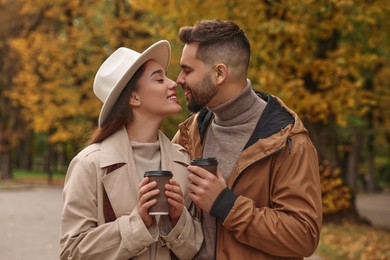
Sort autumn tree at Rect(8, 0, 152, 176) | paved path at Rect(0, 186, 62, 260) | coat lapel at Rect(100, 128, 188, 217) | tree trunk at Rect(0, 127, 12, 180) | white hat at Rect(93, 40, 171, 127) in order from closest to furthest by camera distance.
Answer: coat lapel at Rect(100, 128, 188, 217) < white hat at Rect(93, 40, 171, 127) < paved path at Rect(0, 186, 62, 260) < autumn tree at Rect(8, 0, 152, 176) < tree trunk at Rect(0, 127, 12, 180)

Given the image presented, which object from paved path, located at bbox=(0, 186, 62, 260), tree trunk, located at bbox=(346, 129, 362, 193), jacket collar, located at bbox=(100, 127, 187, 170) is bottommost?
tree trunk, located at bbox=(346, 129, 362, 193)

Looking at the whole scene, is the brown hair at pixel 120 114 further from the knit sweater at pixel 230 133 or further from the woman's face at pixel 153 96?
the knit sweater at pixel 230 133

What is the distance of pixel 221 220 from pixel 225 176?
27 centimetres

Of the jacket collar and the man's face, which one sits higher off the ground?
the man's face

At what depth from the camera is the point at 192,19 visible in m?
13.6

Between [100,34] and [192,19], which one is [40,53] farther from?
[192,19]

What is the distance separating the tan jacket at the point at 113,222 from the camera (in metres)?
3.15

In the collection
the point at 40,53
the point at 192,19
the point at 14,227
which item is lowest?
the point at 14,227

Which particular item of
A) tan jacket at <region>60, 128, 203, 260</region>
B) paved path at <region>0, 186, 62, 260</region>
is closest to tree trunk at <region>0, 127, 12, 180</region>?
paved path at <region>0, 186, 62, 260</region>

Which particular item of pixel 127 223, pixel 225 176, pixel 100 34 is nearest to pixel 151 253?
pixel 127 223

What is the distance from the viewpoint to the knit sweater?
136 inches

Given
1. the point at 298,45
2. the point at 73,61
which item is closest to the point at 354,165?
the point at 73,61

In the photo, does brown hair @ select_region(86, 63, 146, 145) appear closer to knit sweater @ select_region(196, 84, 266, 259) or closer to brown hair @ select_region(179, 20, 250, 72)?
brown hair @ select_region(179, 20, 250, 72)

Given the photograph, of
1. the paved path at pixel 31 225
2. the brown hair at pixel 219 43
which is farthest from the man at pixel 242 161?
the paved path at pixel 31 225
